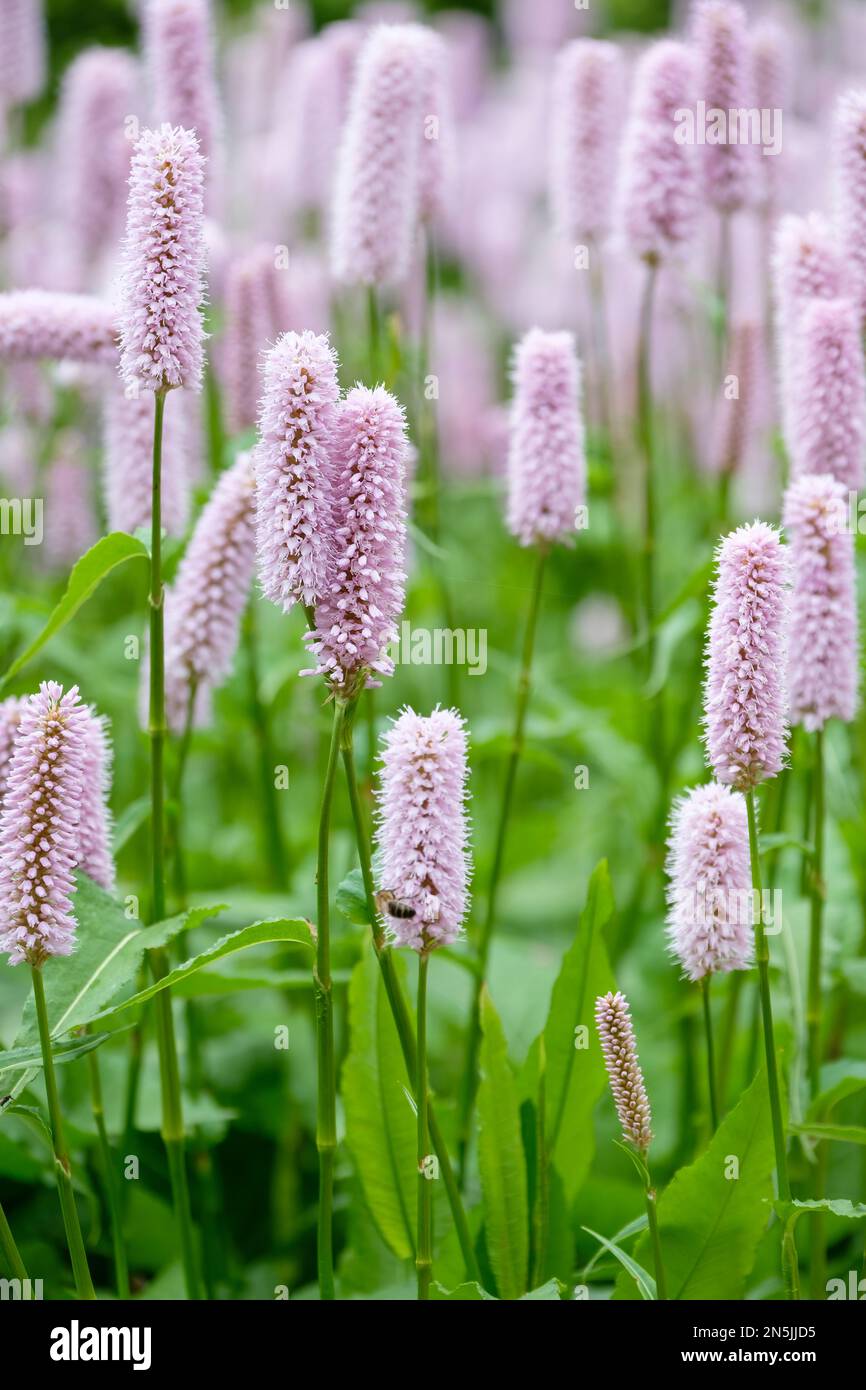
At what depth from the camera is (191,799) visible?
4094 millimetres

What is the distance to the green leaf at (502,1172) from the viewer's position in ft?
6.07

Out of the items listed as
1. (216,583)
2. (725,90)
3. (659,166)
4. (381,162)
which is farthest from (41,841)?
(725,90)

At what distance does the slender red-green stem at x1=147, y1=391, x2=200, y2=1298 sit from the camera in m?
1.65

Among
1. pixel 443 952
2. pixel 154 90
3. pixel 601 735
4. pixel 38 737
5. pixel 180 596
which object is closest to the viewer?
pixel 38 737

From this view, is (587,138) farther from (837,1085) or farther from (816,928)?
(837,1085)

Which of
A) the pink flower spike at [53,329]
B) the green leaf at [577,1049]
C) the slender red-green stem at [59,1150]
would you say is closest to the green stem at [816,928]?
the green leaf at [577,1049]

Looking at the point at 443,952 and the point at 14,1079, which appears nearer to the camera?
the point at 14,1079

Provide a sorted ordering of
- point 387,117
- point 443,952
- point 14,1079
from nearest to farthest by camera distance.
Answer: point 14,1079, point 443,952, point 387,117

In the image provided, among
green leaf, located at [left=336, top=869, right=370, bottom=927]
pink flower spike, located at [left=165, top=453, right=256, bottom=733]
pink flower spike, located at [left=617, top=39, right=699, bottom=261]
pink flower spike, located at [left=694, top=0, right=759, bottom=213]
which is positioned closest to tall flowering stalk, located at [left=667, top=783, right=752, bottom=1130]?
green leaf, located at [left=336, top=869, right=370, bottom=927]

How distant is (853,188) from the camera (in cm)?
219

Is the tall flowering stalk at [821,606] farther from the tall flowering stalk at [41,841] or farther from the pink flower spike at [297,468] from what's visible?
the tall flowering stalk at [41,841]

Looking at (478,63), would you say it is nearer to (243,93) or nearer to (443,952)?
(243,93)
